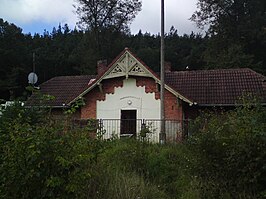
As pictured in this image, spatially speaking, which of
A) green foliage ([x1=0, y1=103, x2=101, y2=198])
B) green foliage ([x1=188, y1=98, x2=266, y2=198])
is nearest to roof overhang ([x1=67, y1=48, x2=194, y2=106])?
green foliage ([x1=188, y1=98, x2=266, y2=198])

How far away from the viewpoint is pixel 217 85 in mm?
25172

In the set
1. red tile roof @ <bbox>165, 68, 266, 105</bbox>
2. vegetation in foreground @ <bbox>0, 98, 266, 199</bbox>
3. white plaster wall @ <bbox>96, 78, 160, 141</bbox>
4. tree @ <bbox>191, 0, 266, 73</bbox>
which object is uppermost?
tree @ <bbox>191, 0, 266, 73</bbox>

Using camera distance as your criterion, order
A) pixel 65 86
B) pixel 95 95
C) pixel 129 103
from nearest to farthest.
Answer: pixel 129 103 < pixel 95 95 < pixel 65 86

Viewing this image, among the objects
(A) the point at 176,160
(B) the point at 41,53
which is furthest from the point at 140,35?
(A) the point at 176,160

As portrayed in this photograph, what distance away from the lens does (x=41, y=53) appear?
213 feet

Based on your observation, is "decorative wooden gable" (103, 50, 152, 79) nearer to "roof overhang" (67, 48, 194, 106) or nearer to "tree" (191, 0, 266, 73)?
"roof overhang" (67, 48, 194, 106)

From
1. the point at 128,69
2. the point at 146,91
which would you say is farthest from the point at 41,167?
the point at 146,91

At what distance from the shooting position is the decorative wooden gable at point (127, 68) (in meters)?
22.7

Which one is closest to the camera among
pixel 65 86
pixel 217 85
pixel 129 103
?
pixel 129 103

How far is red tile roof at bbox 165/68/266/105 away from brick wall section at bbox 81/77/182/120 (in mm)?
803

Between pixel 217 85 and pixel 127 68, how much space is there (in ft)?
19.4

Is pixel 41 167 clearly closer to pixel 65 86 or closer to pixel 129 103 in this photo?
pixel 129 103

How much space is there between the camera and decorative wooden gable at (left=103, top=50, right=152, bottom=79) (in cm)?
2275

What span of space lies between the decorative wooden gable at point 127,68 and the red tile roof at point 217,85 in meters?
2.02
